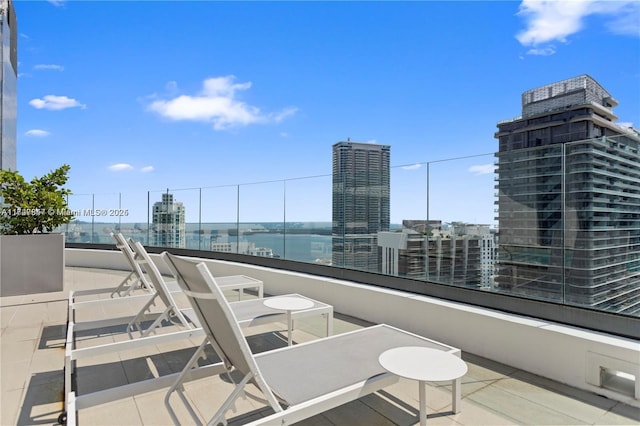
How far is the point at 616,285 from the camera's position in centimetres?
293

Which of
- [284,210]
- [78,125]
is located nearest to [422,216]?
[284,210]

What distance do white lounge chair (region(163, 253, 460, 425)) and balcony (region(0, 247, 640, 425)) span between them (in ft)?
1.10

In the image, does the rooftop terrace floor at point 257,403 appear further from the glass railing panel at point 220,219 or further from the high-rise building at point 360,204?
the glass railing panel at point 220,219

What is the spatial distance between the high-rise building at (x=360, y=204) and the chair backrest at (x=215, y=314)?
3.18m

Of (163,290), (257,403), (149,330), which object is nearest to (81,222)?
(163,290)

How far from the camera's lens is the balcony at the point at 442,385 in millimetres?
2264

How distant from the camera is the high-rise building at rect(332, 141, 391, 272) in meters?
4.98

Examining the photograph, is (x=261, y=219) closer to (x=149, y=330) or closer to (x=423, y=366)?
(x=149, y=330)

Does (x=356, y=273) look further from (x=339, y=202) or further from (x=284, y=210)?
(x=284, y=210)

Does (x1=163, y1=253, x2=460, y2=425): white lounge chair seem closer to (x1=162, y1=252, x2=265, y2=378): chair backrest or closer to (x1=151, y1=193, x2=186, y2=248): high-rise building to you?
(x1=162, y1=252, x2=265, y2=378): chair backrest

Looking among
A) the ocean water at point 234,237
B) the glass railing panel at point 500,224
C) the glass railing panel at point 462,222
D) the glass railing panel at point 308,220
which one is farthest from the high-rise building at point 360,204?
the glass railing panel at point 462,222

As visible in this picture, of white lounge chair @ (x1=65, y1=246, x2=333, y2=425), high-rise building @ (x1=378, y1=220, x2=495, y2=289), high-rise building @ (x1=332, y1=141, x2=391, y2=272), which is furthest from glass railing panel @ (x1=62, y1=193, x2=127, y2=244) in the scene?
high-rise building @ (x1=378, y1=220, x2=495, y2=289)

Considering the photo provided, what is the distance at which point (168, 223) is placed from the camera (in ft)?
29.0

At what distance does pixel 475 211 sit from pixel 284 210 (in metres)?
3.62
